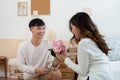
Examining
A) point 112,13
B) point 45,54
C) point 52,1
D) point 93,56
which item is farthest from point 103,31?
point 93,56

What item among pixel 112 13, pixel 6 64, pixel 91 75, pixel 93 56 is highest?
pixel 112 13

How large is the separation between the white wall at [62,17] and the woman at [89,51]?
8.59 feet

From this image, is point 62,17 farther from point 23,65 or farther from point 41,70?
point 41,70

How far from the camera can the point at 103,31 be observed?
461cm

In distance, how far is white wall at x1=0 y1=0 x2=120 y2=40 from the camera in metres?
4.58

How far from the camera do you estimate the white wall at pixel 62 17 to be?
15.0 ft

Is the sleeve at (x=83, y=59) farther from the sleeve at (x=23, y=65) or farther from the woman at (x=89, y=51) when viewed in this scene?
→ the sleeve at (x=23, y=65)

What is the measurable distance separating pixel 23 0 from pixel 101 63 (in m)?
3.22

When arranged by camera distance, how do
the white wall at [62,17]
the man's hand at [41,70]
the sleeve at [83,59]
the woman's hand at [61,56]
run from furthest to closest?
the white wall at [62,17] → the man's hand at [41,70] → the woman's hand at [61,56] → the sleeve at [83,59]

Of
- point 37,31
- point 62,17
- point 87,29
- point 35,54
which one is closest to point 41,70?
point 35,54

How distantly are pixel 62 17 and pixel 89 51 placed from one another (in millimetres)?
2803

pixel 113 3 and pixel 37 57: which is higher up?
pixel 113 3

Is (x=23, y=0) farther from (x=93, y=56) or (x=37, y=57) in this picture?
(x=93, y=56)

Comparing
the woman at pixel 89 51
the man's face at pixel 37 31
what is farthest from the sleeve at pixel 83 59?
the man's face at pixel 37 31
